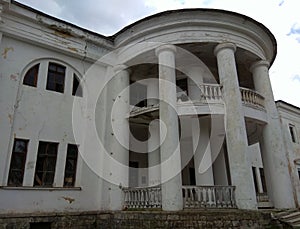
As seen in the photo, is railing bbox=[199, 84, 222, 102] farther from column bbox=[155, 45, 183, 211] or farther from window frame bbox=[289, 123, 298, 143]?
window frame bbox=[289, 123, 298, 143]

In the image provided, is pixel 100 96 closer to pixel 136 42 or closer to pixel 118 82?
pixel 118 82

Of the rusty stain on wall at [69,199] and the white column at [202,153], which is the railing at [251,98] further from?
the rusty stain on wall at [69,199]

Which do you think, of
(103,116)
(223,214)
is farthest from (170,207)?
(103,116)

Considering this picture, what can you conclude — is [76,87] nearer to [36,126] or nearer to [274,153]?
[36,126]

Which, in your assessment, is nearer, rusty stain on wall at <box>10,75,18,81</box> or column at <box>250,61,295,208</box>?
rusty stain on wall at <box>10,75,18,81</box>

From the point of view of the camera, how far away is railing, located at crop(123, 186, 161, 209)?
31.1 feet

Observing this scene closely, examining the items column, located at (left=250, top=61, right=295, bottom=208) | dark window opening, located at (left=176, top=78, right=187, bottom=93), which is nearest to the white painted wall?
dark window opening, located at (left=176, top=78, right=187, bottom=93)

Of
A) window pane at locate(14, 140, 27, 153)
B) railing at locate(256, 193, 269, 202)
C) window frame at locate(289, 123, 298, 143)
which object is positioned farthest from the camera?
window frame at locate(289, 123, 298, 143)

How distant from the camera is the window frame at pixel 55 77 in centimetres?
1081

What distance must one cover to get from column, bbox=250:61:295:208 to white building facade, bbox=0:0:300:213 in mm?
43

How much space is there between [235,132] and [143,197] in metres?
4.17

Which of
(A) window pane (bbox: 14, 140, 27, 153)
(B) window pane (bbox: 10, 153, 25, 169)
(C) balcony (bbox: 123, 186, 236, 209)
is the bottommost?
(C) balcony (bbox: 123, 186, 236, 209)

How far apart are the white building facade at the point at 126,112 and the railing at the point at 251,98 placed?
0.17 feet

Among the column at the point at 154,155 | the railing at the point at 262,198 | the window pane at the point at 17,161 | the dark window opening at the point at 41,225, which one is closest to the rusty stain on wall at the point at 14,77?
the window pane at the point at 17,161
